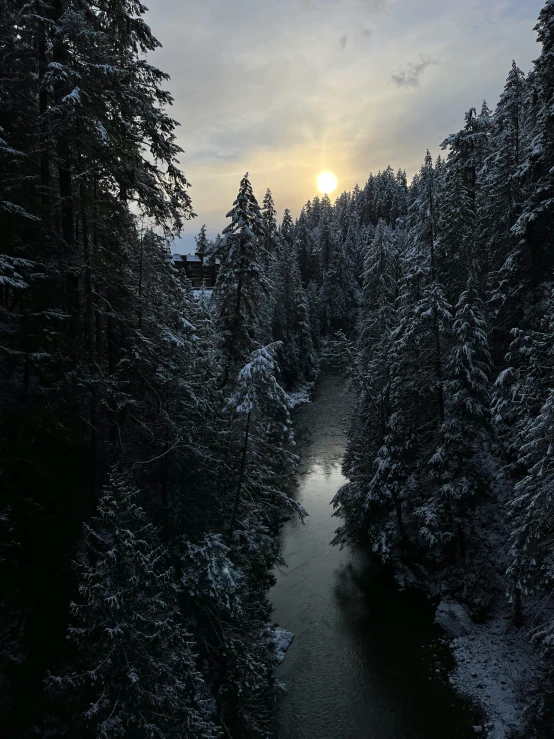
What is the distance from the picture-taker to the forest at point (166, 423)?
8.99 m

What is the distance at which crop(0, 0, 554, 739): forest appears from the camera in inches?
354

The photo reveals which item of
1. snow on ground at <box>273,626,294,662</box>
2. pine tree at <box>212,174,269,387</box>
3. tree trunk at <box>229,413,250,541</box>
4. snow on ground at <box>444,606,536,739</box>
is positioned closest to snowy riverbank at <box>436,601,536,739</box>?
snow on ground at <box>444,606,536,739</box>

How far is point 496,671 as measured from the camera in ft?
51.2

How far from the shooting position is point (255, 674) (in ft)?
41.3

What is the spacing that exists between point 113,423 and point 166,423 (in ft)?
5.51

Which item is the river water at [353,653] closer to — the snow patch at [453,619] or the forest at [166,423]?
the snow patch at [453,619]

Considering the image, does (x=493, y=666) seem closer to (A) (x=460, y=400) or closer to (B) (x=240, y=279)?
(A) (x=460, y=400)

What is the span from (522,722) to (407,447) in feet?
35.8

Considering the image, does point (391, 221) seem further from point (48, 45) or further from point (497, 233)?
point (48, 45)

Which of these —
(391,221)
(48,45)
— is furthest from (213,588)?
(391,221)

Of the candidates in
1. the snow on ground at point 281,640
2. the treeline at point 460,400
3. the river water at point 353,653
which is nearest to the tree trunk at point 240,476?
the snow on ground at point 281,640

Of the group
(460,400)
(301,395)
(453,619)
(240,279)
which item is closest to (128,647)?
(240,279)

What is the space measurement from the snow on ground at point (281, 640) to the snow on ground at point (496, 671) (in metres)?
6.48

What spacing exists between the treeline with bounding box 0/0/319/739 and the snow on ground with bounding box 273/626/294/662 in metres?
0.90
